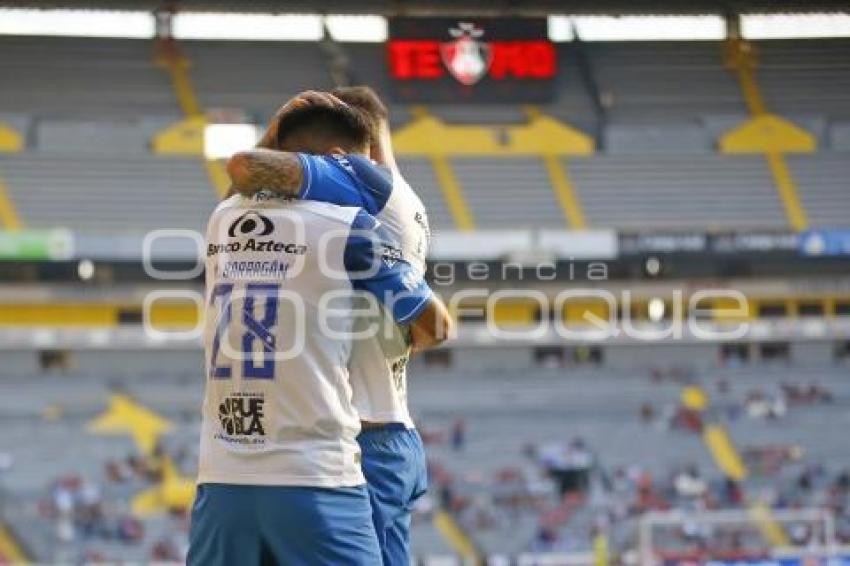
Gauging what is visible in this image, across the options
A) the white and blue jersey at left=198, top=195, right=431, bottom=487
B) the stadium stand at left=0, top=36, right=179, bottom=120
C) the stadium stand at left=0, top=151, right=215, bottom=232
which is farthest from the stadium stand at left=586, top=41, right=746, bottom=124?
the white and blue jersey at left=198, top=195, right=431, bottom=487

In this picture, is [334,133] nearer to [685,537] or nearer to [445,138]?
[685,537]

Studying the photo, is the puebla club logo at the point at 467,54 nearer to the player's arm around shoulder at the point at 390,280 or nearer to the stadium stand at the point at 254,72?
the stadium stand at the point at 254,72

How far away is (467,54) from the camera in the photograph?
10.4 meters

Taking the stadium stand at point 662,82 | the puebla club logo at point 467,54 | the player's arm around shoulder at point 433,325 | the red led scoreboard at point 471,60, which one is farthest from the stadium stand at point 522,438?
the player's arm around shoulder at point 433,325

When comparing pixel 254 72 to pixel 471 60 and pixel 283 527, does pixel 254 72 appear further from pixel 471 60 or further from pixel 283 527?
pixel 283 527

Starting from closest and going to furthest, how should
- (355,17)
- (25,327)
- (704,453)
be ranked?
(355,17) → (704,453) → (25,327)

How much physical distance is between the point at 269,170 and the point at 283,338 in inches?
6.5

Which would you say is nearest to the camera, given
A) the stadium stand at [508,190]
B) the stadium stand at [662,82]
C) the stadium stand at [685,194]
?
the stadium stand at [662,82]

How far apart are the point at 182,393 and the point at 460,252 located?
2693mm

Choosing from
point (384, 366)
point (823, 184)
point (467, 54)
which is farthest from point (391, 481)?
point (823, 184)

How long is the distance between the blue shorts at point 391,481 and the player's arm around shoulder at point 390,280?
0.63 feet

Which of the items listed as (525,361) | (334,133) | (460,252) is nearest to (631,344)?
(525,361)

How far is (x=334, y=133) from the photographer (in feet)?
4.78

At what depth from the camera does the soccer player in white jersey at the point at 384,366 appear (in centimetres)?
145
